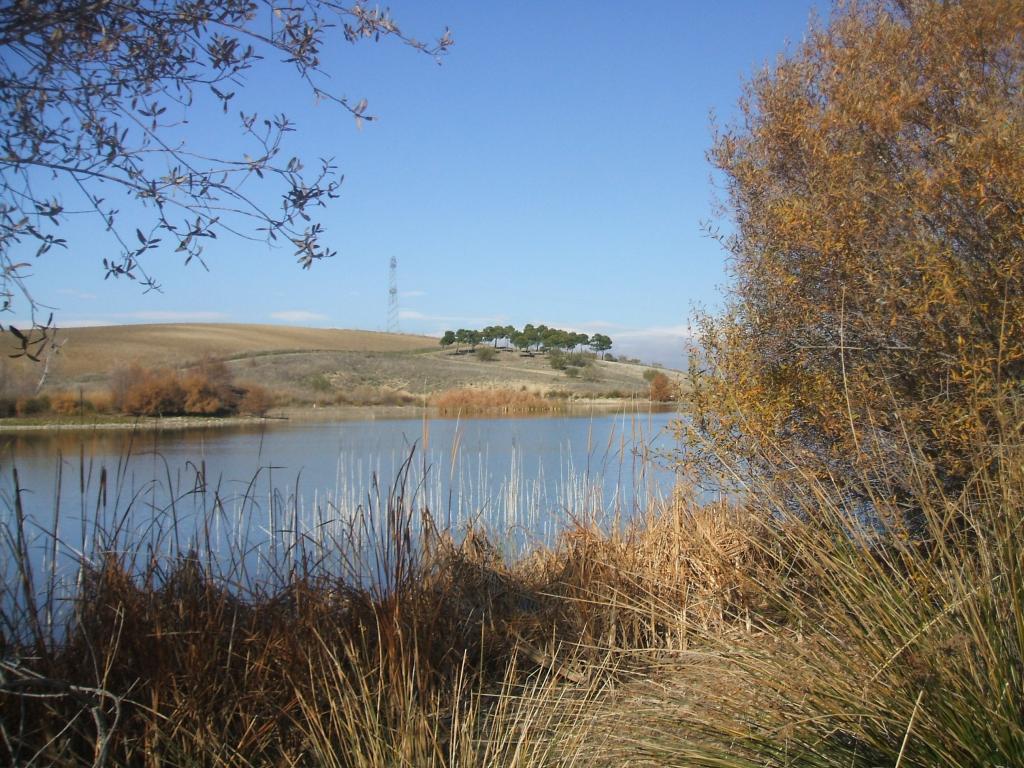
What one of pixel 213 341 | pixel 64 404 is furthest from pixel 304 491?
pixel 213 341

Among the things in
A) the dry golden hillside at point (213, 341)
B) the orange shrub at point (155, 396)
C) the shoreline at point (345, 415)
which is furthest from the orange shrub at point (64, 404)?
the dry golden hillside at point (213, 341)

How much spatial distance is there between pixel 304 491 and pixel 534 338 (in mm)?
23235

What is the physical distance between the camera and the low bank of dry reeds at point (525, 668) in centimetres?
255

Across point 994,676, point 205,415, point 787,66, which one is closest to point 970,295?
point 787,66

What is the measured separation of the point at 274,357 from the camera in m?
30.7

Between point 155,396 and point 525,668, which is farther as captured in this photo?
point 155,396

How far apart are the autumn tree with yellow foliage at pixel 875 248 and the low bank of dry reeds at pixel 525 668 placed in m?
1.40

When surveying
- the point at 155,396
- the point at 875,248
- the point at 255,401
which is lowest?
the point at 255,401

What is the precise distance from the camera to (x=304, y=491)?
878 cm

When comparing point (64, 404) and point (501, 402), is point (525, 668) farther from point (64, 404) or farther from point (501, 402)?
point (501, 402)

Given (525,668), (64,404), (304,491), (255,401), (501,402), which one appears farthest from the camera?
(255,401)

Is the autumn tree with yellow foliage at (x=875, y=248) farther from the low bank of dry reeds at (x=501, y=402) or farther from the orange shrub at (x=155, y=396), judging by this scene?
the low bank of dry reeds at (x=501, y=402)

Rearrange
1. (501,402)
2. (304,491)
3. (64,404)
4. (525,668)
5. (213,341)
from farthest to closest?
1. (213,341)
2. (501,402)
3. (64,404)
4. (304,491)
5. (525,668)

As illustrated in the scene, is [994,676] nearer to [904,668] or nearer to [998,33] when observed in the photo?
[904,668]
